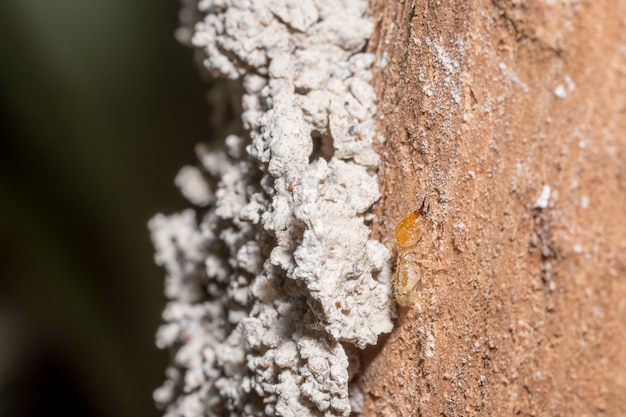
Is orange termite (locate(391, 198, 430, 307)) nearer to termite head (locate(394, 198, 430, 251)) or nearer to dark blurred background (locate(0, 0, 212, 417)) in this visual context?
termite head (locate(394, 198, 430, 251))

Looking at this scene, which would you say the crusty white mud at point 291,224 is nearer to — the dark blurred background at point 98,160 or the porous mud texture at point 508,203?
the porous mud texture at point 508,203

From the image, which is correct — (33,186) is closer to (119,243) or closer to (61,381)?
(119,243)

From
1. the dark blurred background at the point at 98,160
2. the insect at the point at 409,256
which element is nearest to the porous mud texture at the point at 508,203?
the insect at the point at 409,256

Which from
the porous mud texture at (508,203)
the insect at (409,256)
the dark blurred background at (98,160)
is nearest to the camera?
the porous mud texture at (508,203)

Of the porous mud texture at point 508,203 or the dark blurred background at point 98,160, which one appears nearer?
the porous mud texture at point 508,203

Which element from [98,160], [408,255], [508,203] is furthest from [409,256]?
[98,160]

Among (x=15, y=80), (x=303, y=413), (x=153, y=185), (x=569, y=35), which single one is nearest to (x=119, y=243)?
(x=153, y=185)

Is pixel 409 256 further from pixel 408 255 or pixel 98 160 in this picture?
pixel 98 160

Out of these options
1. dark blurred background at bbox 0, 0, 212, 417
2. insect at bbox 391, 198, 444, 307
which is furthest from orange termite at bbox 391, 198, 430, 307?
dark blurred background at bbox 0, 0, 212, 417
